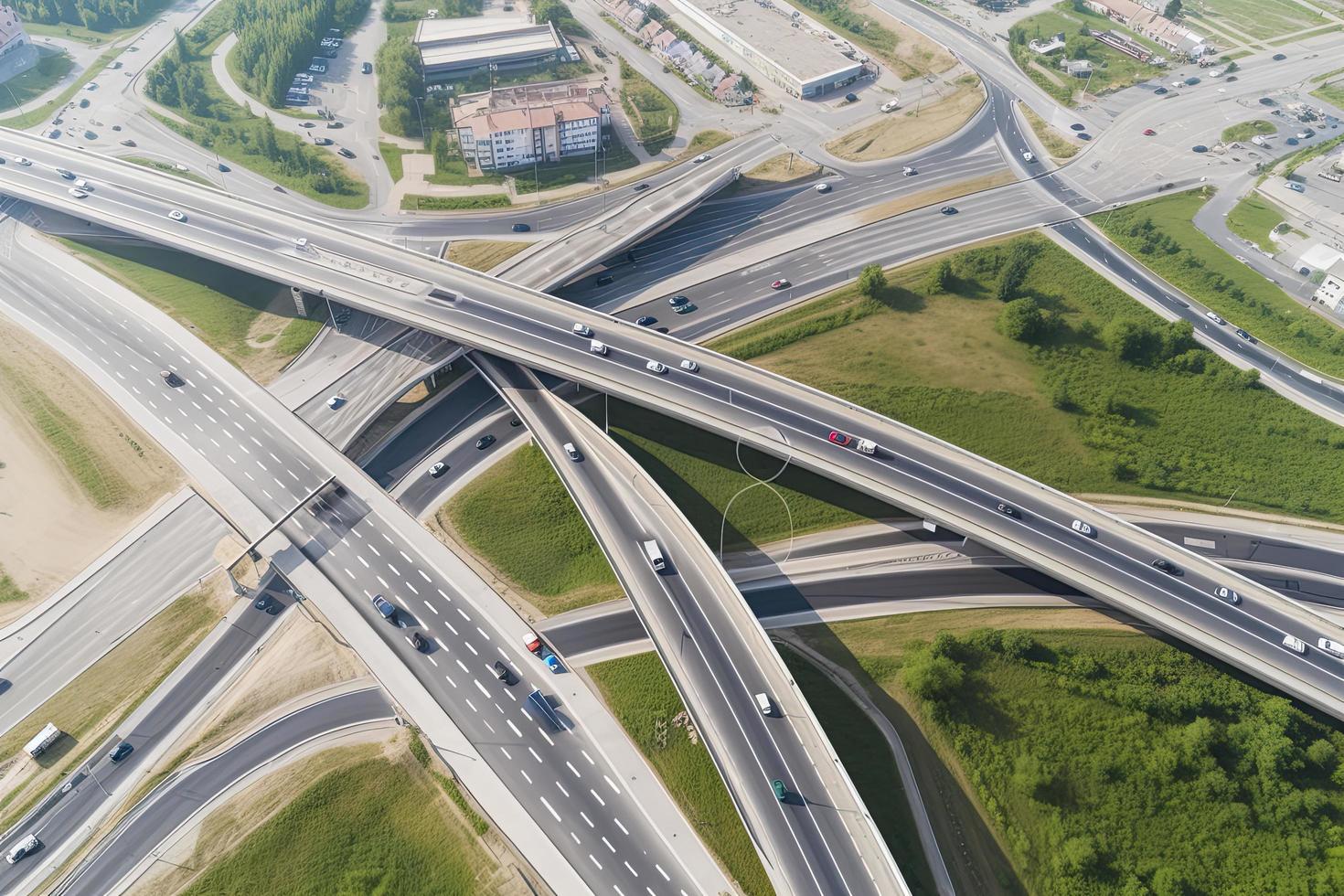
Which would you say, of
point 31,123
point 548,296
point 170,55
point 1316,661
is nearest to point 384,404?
point 548,296

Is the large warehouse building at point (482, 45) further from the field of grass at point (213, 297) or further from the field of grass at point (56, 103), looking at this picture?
the field of grass at point (213, 297)

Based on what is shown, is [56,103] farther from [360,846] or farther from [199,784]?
[360,846]

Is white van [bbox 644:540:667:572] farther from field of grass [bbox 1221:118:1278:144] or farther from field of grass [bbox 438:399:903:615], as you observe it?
field of grass [bbox 1221:118:1278:144]

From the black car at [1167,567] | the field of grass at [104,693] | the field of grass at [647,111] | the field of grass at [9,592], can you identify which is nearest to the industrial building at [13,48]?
the field of grass at [647,111]

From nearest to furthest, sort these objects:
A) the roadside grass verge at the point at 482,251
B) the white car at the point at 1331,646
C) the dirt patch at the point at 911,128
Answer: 1. the white car at the point at 1331,646
2. the roadside grass verge at the point at 482,251
3. the dirt patch at the point at 911,128

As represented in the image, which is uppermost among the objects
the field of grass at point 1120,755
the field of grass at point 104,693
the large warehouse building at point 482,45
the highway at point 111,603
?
the large warehouse building at point 482,45
